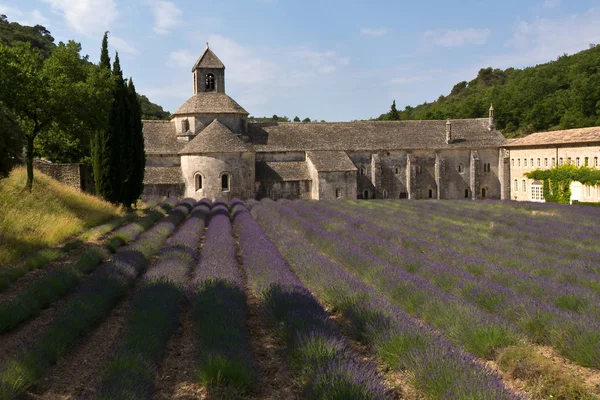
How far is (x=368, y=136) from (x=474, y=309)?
37.1 metres

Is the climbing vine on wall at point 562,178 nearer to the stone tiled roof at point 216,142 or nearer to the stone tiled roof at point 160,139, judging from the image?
the stone tiled roof at point 216,142

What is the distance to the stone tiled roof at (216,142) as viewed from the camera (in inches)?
1396

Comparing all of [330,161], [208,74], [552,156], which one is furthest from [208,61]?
[552,156]

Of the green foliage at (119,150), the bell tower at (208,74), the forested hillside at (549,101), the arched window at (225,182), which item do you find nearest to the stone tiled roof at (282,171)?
the arched window at (225,182)

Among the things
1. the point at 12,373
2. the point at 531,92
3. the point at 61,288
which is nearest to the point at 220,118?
the point at 61,288

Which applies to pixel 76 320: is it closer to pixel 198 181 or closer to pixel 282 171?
pixel 198 181

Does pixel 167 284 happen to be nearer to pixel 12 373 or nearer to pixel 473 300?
pixel 12 373

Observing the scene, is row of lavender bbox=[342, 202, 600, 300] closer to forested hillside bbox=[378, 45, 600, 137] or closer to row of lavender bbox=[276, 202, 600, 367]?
row of lavender bbox=[276, 202, 600, 367]

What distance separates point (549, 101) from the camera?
71312 millimetres

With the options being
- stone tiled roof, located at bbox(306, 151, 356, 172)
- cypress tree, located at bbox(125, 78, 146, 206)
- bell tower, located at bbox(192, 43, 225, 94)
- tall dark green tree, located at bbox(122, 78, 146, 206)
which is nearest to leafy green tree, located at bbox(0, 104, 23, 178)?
tall dark green tree, located at bbox(122, 78, 146, 206)

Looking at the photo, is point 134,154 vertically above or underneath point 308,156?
underneath

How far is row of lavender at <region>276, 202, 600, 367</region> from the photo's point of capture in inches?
239

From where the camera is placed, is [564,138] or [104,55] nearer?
[104,55]

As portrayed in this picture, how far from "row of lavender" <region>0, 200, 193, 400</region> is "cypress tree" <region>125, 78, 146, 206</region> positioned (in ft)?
46.1
